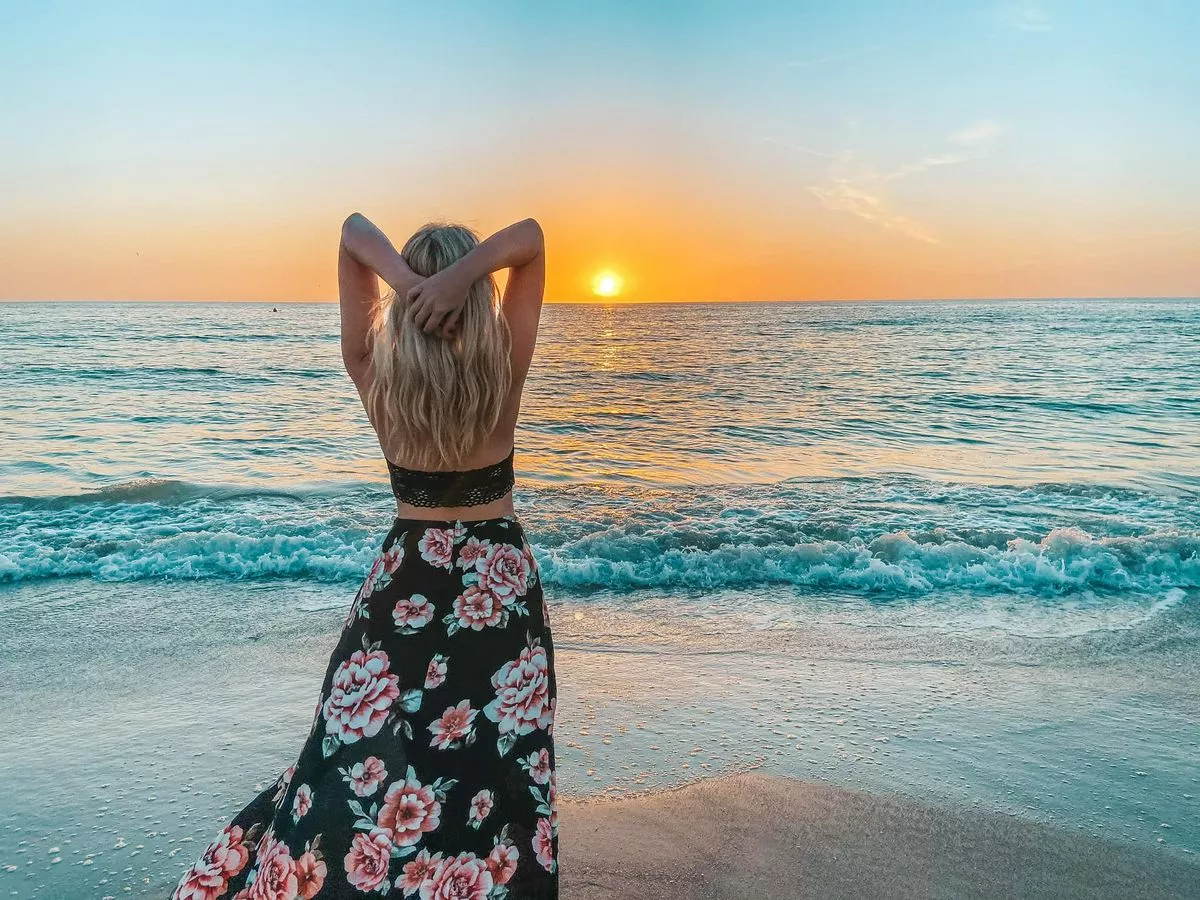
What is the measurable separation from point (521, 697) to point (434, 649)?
26 centimetres

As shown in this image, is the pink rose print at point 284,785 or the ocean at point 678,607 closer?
the pink rose print at point 284,785

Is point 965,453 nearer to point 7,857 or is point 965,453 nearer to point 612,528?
point 612,528

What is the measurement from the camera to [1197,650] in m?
5.45

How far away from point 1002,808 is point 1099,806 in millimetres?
416

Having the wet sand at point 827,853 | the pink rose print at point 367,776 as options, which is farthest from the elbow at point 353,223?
the wet sand at point 827,853

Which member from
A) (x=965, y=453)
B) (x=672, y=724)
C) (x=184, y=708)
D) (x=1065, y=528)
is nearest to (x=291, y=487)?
(x=184, y=708)

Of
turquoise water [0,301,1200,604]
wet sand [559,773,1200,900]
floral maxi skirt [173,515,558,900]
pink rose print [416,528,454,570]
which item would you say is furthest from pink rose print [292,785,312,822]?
turquoise water [0,301,1200,604]

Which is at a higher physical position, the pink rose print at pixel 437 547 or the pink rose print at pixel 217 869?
the pink rose print at pixel 437 547

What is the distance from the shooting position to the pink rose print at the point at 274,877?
6.88ft

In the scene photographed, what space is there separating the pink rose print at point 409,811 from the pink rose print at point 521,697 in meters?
0.21

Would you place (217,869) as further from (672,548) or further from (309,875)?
(672,548)

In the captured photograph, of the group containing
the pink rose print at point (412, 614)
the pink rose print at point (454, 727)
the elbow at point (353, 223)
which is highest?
the elbow at point (353, 223)

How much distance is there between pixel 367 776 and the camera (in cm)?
211

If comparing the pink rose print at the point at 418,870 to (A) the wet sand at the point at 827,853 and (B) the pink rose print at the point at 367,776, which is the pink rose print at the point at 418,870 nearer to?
(B) the pink rose print at the point at 367,776
